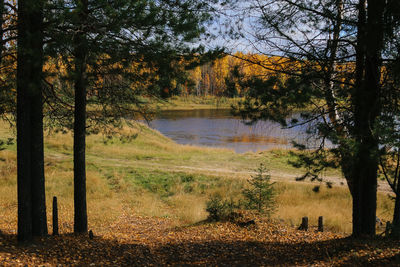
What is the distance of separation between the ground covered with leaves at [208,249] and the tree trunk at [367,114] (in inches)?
23.3

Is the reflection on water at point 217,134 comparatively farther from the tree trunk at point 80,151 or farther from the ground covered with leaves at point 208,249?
the tree trunk at point 80,151

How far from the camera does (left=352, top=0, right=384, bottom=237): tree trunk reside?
4.83 m

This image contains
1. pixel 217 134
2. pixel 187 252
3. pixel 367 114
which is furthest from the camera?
pixel 217 134

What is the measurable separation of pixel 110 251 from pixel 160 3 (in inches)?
210

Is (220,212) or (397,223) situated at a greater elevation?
(397,223)

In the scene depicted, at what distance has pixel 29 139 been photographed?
6168 mm

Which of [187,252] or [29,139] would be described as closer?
[29,139]

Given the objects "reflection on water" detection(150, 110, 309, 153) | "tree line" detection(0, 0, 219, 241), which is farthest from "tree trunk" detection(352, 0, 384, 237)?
"reflection on water" detection(150, 110, 309, 153)

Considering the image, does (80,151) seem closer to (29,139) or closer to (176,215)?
(29,139)

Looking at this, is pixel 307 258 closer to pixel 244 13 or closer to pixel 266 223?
pixel 266 223

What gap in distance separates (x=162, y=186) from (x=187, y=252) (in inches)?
367

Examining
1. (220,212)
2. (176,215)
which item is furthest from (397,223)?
(176,215)

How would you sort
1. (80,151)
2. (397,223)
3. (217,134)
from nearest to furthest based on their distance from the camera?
(397,223) < (80,151) < (217,134)

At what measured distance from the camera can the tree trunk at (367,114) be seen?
4.83 metres
